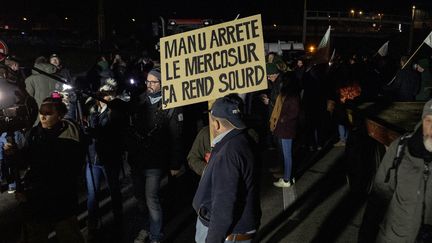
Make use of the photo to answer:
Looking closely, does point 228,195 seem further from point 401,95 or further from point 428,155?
point 401,95

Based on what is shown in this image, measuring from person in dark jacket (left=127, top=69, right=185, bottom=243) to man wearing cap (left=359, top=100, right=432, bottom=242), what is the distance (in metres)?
2.39

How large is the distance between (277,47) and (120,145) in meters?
23.3

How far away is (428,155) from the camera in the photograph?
2.69 m

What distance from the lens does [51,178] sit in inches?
150

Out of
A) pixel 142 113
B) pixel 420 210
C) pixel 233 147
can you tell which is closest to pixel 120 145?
pixel 142 113

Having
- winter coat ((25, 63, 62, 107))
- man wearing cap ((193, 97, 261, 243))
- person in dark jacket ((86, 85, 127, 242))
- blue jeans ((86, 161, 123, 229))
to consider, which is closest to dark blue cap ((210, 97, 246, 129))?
man wearing cap ((193, 97, 261, 243))

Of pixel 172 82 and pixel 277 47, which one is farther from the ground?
pixel 277 47

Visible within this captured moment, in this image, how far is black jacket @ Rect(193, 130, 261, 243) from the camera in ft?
9.01

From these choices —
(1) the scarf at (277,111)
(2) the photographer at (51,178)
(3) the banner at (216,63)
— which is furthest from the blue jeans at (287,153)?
(2) the photographer at (51,178)

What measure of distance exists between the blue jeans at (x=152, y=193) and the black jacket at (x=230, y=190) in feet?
5.24

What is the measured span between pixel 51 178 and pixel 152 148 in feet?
3.74

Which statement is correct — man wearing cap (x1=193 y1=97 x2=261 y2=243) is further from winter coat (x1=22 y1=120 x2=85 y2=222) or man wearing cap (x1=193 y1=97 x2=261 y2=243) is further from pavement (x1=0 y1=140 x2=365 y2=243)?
pavement (x1=0 y1=140 x2=365 y2=243)

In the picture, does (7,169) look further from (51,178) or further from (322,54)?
(322,54)

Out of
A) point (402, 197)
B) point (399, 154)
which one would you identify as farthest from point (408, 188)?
point (399, 154)
